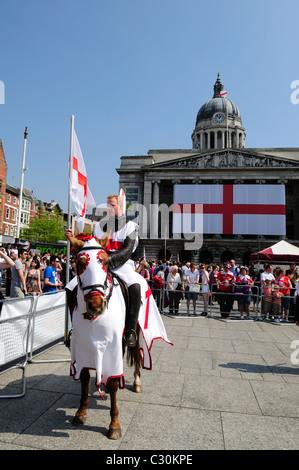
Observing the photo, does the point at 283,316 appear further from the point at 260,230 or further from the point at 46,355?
the point at 260,230

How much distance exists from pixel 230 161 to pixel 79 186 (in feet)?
163

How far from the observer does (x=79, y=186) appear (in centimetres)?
607

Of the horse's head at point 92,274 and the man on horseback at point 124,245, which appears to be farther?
the man on horseback at point 124,245

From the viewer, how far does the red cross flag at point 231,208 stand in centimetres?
4603

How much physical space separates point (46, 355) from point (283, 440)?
4.47 meters

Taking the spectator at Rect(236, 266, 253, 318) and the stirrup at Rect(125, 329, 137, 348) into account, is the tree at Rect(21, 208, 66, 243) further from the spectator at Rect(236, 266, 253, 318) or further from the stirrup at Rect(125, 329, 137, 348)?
the stirrup at Rect(125, 329, 137, 348)

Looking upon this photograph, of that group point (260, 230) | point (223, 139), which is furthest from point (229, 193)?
point (223, 139)

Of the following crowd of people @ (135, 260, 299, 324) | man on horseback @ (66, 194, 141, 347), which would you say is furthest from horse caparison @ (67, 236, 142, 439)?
crowd of people @ (135, 260, 299, 324)

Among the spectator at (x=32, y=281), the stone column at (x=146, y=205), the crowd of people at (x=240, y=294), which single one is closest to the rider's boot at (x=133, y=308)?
the spectator at (x=32, y=281)

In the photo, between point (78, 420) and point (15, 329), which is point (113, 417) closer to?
point (78, 420)

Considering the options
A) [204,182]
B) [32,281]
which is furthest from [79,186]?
[204,182]

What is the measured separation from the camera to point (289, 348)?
295 inches

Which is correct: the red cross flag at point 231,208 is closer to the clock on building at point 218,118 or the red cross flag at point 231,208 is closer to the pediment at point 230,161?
the pediment at point 230,161

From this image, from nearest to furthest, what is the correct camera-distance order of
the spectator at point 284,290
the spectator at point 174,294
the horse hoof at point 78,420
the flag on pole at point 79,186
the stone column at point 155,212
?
the horse hoof at point 78,420 < the flag on pole at point 79,186 < the spectator at point 284,290 < the spectator at point 174,294 < the stone column at point 155,212
